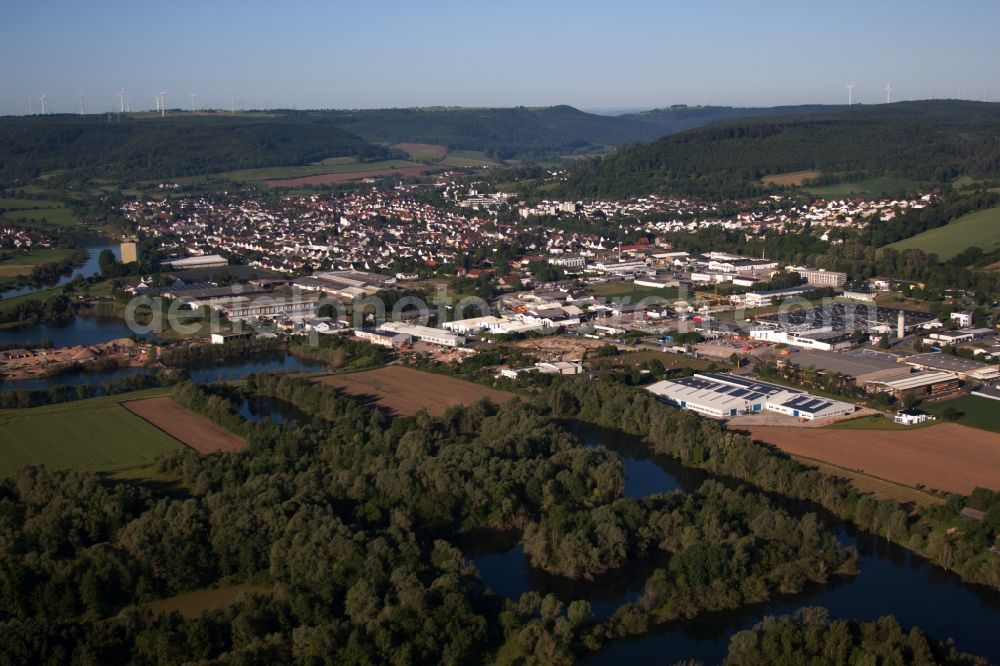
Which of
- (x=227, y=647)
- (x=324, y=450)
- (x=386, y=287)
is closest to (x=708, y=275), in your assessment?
(x=386, y=287)

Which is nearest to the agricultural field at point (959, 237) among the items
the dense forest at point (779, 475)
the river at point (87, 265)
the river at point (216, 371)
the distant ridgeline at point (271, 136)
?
the dense forest at point (779, 475)

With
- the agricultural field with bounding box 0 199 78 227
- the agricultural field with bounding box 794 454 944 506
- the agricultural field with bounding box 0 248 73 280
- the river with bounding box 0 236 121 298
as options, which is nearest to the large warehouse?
the agricultural field with bounding box 794 454 944 506

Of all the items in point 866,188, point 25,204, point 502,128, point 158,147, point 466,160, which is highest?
point 502,128

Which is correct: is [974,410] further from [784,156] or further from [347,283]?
[784,156]

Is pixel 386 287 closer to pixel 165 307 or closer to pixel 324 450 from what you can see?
pixel 165 307

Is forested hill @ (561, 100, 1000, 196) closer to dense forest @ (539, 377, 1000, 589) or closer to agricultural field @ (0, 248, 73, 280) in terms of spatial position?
agricultural field @ (0, 248, 73, 280)

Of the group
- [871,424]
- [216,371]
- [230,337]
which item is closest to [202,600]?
[871,424]

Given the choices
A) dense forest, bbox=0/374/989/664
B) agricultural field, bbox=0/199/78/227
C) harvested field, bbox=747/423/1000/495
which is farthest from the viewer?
agricultural field, bbox=0/199/78/227
